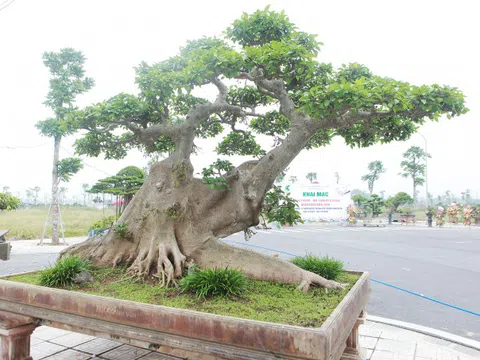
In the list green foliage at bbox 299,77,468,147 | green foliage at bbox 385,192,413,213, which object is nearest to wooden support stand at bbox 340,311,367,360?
green foliage at bbox 299,77,468,147

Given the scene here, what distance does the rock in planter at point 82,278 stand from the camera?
11.4ft

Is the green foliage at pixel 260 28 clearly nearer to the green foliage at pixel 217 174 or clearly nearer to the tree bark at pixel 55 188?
the green foliage at pixel 217 174

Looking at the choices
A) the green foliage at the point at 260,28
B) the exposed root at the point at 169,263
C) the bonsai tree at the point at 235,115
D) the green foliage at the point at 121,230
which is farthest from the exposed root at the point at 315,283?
the green foliage at the point at 260,28

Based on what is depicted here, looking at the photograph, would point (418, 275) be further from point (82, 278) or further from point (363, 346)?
point (82, 278)

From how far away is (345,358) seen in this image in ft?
10.7

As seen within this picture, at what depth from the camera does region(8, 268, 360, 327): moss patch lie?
8.54ft

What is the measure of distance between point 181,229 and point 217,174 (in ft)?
2.59

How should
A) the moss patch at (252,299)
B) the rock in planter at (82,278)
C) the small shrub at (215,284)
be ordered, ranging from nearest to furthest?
the moss patch at (252,299), the small shrub at (215,284), the rock in planter at (82,278)

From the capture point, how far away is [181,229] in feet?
13.4

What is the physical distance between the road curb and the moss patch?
131 centimetres

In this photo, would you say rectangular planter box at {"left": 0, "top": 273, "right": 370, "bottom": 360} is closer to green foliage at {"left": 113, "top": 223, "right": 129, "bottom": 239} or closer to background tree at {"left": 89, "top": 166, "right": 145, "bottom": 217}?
green foliage at {"left": 113, "top": 223, "right": 129, "bottom": 239}

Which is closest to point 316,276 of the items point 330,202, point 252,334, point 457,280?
point 252,334

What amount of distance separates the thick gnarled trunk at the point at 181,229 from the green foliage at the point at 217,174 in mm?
147

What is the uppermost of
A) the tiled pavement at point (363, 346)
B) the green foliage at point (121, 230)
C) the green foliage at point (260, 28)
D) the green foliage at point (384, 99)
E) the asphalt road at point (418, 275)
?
the green foliage at point (260, 28)
